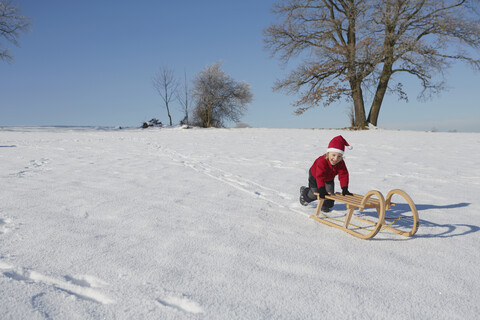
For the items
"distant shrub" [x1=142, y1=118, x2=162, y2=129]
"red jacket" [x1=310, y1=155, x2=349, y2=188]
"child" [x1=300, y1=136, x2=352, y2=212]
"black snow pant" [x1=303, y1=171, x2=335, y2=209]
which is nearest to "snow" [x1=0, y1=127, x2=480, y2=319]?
"black snow pant" [x1=303, y1=171, x2=335, y2=209]

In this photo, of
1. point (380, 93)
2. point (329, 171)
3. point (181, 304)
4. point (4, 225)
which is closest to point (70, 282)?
point (181, 304)

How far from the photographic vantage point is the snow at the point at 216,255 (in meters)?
2.01

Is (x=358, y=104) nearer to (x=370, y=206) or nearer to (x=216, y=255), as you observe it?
(x=370, y=206)

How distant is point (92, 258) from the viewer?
2.57 m

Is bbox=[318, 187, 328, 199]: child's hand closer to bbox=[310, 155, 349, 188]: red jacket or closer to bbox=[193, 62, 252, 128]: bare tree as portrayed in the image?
bbox=[310, 155, 349, 188]: red jacket

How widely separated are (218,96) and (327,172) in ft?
106

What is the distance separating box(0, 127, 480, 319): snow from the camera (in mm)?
2014

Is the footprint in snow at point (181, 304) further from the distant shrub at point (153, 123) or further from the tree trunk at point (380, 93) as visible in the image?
the distant shrub at point (153, 123)

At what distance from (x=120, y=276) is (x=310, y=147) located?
31.3 ft

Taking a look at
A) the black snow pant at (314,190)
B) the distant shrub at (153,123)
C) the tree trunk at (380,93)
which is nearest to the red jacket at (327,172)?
the black snow pant at (314,190)

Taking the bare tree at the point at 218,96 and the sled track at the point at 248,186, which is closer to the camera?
the sled track at the point at 248,186

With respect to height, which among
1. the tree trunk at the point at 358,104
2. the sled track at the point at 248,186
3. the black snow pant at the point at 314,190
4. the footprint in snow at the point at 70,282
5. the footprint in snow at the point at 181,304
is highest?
the tree trunk at the point at 358,104

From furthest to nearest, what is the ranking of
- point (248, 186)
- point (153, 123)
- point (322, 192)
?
1. point (153, 123)
2. point (248, 186)
3. point (322, 192)

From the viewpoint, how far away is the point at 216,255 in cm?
269
